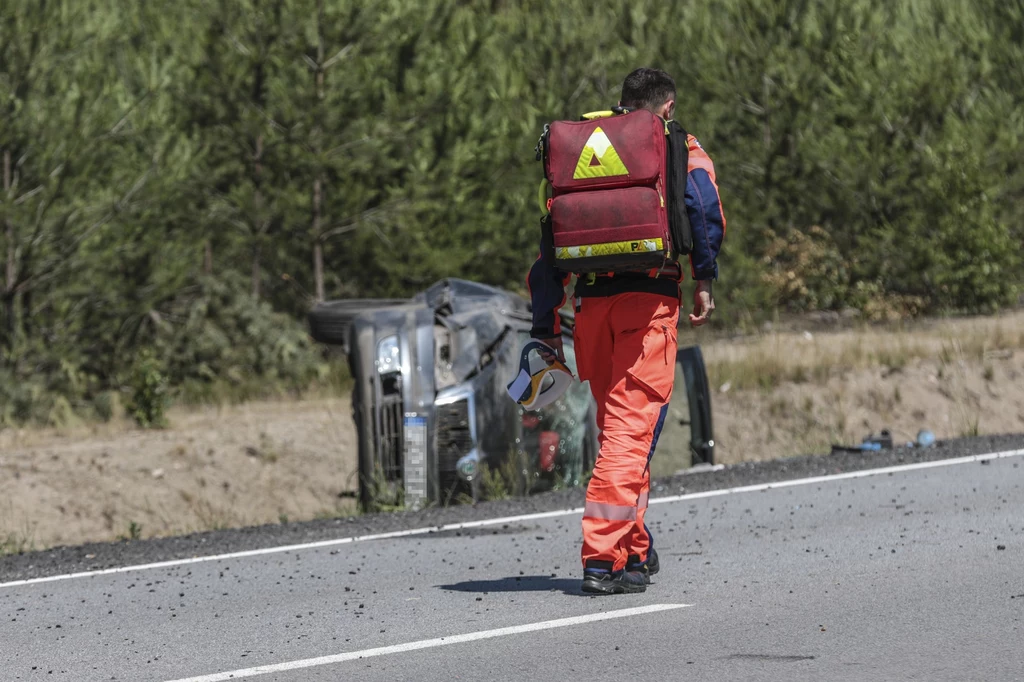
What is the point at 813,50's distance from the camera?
22594 millimetres

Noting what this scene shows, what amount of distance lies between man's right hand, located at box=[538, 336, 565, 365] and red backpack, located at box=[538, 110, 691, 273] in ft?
1.81

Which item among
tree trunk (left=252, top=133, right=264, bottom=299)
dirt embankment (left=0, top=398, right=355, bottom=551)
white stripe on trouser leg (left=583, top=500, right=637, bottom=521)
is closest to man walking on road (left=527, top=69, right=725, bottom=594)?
white stripe on trouser leg (left=583, top=500, right=637, bottom=521)

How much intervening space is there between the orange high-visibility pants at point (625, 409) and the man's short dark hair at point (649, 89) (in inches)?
31.4

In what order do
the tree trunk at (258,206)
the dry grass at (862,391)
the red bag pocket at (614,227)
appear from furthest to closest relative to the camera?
the tree trunk at (258,206), the dry grass at (862,391), the red bag pocket at (614,227)

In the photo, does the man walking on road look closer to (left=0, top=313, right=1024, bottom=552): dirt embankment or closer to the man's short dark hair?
the man's short dark hair

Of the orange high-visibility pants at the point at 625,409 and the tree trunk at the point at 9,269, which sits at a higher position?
the tree trunk at the point at 9,269

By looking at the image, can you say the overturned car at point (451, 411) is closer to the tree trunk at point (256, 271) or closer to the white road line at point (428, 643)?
the white road line at point (428, 643)

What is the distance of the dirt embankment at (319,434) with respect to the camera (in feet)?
49.2

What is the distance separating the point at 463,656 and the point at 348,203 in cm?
1530

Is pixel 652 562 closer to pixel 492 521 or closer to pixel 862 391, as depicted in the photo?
pixel 492 521

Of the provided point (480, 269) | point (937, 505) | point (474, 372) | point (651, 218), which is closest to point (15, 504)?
point (474, 372)

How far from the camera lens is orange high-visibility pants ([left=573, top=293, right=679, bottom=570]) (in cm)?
600

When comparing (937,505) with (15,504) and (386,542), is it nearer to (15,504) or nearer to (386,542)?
(386,542)

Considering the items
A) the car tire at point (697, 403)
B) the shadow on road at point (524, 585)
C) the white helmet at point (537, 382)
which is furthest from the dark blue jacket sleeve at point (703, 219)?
the car tire at point (697, 403)
